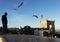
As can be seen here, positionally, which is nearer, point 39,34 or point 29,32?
point 39,34

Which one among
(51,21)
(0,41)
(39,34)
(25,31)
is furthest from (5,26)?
(51,21)

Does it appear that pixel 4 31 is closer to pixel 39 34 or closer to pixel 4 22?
pixel 4 22

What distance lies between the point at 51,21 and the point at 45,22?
2.73 feet

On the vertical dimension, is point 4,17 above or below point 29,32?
above

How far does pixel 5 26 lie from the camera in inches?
363

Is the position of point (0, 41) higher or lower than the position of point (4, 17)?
lower

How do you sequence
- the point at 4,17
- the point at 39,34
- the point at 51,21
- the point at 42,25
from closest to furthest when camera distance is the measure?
the point at 39,34
the point at 4,17
the point at 51,21
the point at 42,25

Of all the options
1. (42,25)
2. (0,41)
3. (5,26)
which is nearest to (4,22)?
(5,26)

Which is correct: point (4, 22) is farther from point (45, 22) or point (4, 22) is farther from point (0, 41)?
point (45, 22)

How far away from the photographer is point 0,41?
15.8 ft

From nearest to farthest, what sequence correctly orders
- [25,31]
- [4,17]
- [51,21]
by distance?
[4,17] < [25,31] < [51,21]

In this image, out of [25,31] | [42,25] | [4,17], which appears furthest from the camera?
[42,25]

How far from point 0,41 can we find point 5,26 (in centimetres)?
445

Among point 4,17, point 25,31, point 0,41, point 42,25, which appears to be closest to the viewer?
point 0,41
